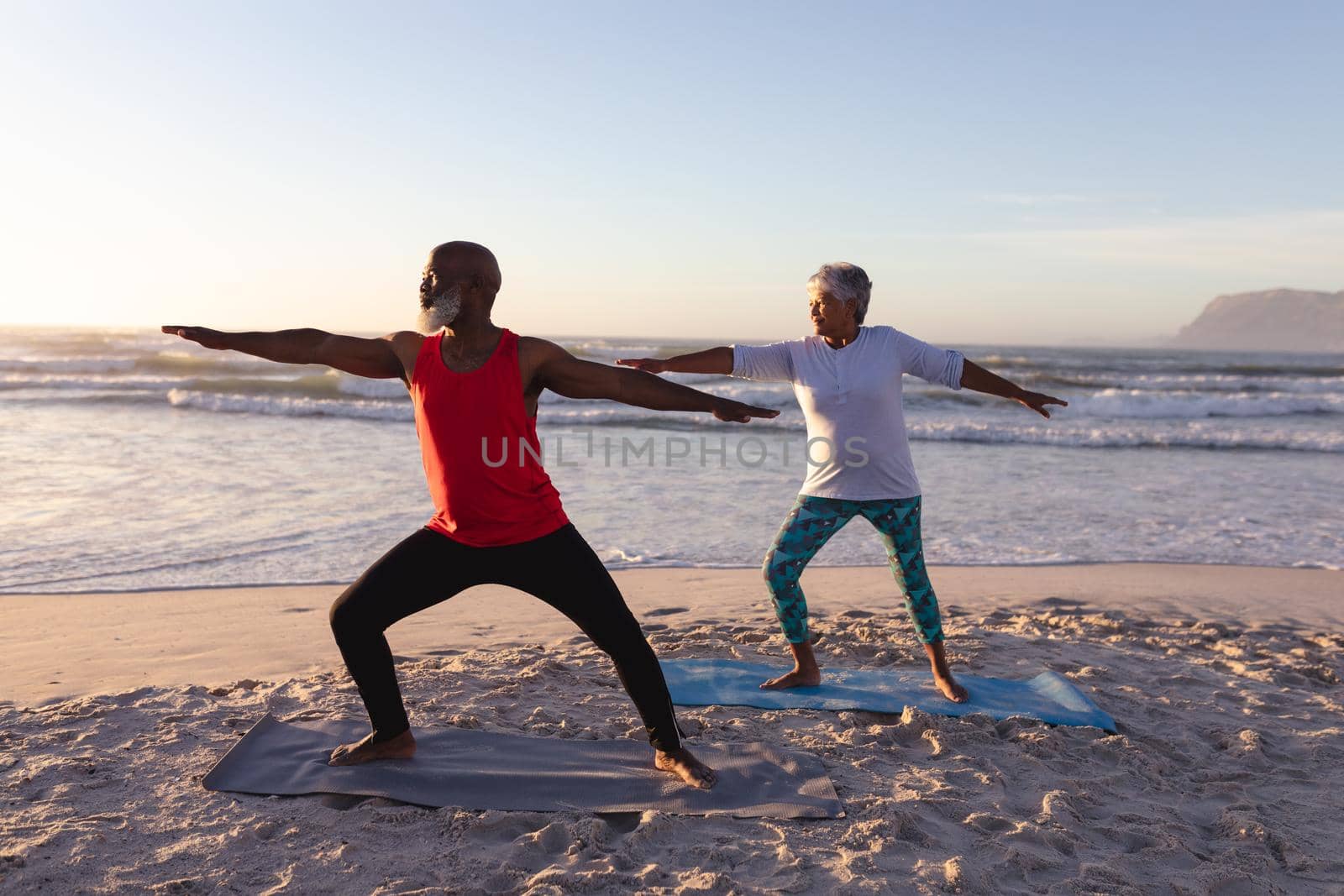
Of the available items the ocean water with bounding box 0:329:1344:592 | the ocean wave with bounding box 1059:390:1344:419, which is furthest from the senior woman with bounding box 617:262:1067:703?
the ocean wave with bounding box 1059:390:1344:419

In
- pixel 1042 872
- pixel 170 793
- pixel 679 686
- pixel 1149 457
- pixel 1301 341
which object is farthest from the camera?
pixel 1301 341

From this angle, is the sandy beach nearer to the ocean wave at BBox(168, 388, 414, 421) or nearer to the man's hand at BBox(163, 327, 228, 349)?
the man's hand at BBox(163, 327, 228, 349)

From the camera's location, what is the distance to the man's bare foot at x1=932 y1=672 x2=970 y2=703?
4463mm

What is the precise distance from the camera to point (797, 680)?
466 cm

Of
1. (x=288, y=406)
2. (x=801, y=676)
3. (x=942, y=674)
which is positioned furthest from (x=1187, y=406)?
(x=801, y=676)

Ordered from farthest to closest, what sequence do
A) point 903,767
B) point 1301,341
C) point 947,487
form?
point 1301,341
point 947,487
point 903,767

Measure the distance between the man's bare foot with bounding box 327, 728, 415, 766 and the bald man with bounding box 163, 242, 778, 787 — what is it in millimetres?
363

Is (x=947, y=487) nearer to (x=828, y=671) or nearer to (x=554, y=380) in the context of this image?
(x=828, y=671)

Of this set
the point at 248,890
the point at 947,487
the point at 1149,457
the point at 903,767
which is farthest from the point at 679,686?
the point at 1149,457

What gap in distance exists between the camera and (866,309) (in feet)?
13.8

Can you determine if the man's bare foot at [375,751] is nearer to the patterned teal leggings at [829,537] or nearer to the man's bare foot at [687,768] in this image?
the man's bare foot at [687,768]

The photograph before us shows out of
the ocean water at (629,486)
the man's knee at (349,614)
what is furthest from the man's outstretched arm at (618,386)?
the ocean water at (629,486)

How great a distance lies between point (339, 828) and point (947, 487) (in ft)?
31.0

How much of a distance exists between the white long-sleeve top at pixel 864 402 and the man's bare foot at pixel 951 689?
0.98 meters
